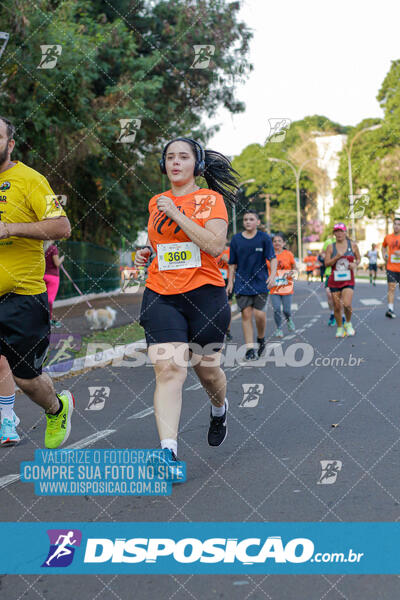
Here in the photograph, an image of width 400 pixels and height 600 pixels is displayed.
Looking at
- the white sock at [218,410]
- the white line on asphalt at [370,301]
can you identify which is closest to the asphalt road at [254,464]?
the white sock at [218,410]

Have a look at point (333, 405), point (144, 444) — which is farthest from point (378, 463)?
point (333, 405)

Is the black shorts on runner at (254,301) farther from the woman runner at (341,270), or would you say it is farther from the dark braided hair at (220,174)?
the dark braided hair at (220,174)

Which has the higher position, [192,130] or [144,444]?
[192,130]

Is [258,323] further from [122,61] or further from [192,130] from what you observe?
[192,130]

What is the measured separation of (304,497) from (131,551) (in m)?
1.04

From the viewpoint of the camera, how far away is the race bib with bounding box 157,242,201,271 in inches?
178

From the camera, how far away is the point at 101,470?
14.9 feet
